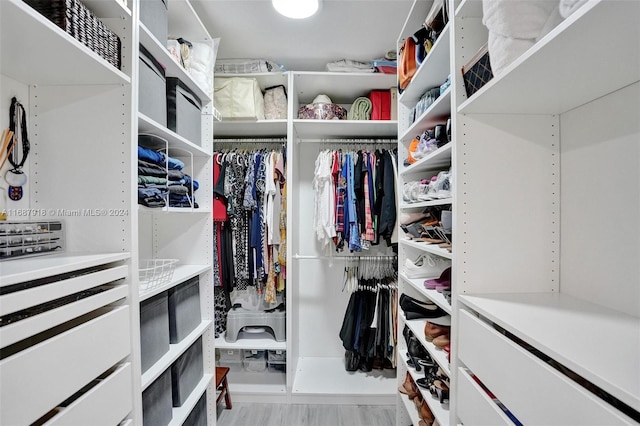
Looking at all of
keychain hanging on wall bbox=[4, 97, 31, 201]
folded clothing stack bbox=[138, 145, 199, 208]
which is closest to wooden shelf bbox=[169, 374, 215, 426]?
folded clothing stack bbox=[138, 145, 199, 208]

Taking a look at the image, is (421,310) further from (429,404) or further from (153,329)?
(153,329)

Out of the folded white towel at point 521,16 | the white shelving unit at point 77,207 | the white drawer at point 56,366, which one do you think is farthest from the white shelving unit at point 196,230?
the folded white towel at point 521,16

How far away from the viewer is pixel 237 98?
1856 millimetres

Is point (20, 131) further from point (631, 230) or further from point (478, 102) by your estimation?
point (631, 230)

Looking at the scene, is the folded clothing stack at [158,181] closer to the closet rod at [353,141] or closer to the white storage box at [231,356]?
the closet rod at [353,141]

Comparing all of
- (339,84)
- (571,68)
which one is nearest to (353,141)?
(339,84)

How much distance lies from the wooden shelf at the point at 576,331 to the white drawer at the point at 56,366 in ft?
3.39

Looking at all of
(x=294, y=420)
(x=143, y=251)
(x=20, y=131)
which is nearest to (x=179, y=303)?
(x=143, y=251)

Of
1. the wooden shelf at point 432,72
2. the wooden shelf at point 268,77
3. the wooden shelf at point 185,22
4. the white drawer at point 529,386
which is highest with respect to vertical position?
the wooden shelf at point 185,22

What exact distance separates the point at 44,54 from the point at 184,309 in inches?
41.5

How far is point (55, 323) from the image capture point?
2.06 feet

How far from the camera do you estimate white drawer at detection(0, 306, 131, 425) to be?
542 mm

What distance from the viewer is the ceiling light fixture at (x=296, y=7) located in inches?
56.1

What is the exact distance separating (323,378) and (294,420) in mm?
363
